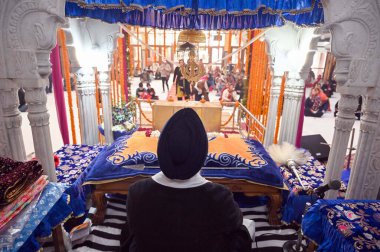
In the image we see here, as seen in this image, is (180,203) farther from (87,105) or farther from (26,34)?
(87,105)

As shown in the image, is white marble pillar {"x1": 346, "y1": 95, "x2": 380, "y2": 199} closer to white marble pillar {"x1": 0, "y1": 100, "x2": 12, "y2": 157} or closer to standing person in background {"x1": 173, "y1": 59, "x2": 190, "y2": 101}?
→ white marble pillar {"x1": 0, "y1": 100, "x2": 12, "y2": 157}

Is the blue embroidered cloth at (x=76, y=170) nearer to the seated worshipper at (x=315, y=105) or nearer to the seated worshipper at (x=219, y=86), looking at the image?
the seated worshipper at (x=315, y=105)

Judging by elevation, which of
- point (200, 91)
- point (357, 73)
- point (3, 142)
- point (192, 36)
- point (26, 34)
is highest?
point (192, 36)

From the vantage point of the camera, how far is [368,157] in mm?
2379

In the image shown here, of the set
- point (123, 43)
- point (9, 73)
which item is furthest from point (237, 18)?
point (123, 43)

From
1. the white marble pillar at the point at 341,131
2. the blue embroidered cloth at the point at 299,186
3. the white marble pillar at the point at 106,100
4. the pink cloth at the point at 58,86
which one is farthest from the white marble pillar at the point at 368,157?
the pink cloth at the point at 58,86

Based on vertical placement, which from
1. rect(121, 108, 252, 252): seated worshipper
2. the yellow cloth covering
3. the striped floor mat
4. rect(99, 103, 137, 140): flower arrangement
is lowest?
the striped floor mat

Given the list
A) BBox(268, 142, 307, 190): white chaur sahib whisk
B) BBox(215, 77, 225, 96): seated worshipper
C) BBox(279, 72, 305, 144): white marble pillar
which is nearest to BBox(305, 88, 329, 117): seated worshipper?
BBox(215, 77, 225, 96): seated worshipper

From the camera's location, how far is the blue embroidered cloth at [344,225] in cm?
179

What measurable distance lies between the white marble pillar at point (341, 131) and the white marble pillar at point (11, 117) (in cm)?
301

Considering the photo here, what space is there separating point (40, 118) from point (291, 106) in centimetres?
410

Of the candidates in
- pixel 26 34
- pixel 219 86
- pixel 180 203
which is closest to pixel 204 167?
pixel 180 203

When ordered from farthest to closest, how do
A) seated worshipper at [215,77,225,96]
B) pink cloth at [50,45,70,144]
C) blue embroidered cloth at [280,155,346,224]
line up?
seated worshipper at [215,77,225,96] → pink cloth at [50,45,70,144] → blue embroidered cloth at [280,155,346,224]

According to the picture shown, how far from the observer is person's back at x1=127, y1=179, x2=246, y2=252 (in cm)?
155
